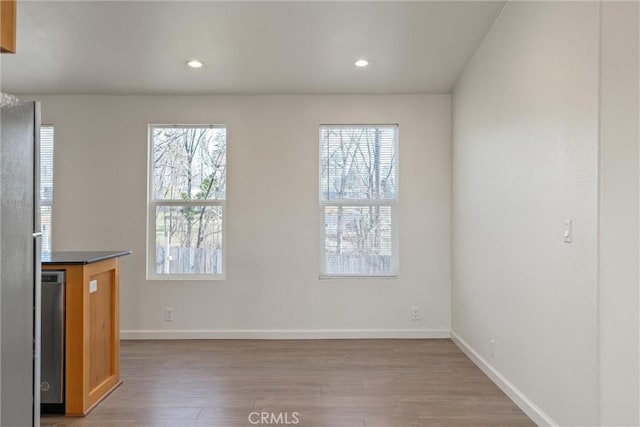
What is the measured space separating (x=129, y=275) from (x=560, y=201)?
394 centimetres

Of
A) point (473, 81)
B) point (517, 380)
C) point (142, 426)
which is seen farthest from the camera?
point (473, 81)

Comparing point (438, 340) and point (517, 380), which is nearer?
point (517, 380)

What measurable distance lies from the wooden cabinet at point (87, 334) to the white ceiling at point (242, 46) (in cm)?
180

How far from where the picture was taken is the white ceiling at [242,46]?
294 centimetres

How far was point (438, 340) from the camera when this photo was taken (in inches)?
164

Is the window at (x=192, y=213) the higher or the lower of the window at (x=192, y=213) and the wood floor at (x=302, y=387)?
the higher

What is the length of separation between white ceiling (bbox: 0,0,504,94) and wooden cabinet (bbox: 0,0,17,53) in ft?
4.91

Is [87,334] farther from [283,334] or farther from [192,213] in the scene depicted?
[283,334]

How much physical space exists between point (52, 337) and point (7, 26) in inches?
74.2

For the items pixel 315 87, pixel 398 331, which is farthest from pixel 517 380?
pixel 315 87

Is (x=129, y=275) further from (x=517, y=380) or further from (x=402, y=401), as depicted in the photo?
(x=517, y=380)

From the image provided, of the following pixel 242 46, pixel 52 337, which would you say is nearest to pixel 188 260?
pixel 52 337

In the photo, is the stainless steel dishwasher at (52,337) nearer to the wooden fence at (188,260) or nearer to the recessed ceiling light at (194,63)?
the wooden fence at (188,260)
